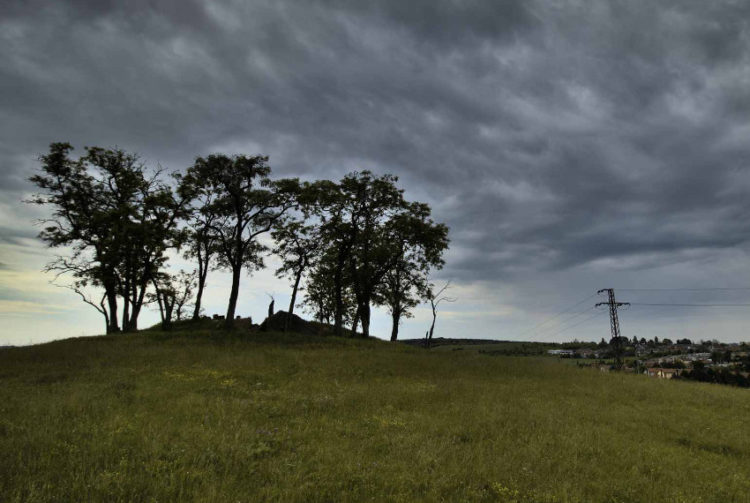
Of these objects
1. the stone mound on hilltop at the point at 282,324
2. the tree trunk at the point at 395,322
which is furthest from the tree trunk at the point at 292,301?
the tree trunk at the point at 395,322

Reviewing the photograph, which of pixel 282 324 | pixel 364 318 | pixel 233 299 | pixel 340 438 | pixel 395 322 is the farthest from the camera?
pixel 395 322

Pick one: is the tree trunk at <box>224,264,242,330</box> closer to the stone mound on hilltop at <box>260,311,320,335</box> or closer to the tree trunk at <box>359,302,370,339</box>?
the stone mound on hilltop at <box>260,311,320,335</box>

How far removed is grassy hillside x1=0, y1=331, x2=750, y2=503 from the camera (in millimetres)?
6918

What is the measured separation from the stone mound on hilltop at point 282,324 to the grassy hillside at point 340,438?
24562 millimetres

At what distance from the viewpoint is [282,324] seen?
44750 millimetres

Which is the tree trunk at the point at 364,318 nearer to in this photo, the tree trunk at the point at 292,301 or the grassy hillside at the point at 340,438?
the tree trunk at the point at 292,301

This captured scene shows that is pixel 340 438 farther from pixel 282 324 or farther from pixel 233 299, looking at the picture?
pixel 282 324

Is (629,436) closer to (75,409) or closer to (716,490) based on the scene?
(716,490)

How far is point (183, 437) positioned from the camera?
8.73 metres

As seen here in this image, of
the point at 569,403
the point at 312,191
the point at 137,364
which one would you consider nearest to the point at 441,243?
the point at 312,191

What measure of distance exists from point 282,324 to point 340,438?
120 feet

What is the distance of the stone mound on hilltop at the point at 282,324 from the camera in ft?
146

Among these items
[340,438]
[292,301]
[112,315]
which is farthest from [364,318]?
[340,438]

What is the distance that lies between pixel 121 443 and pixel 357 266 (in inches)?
1636
